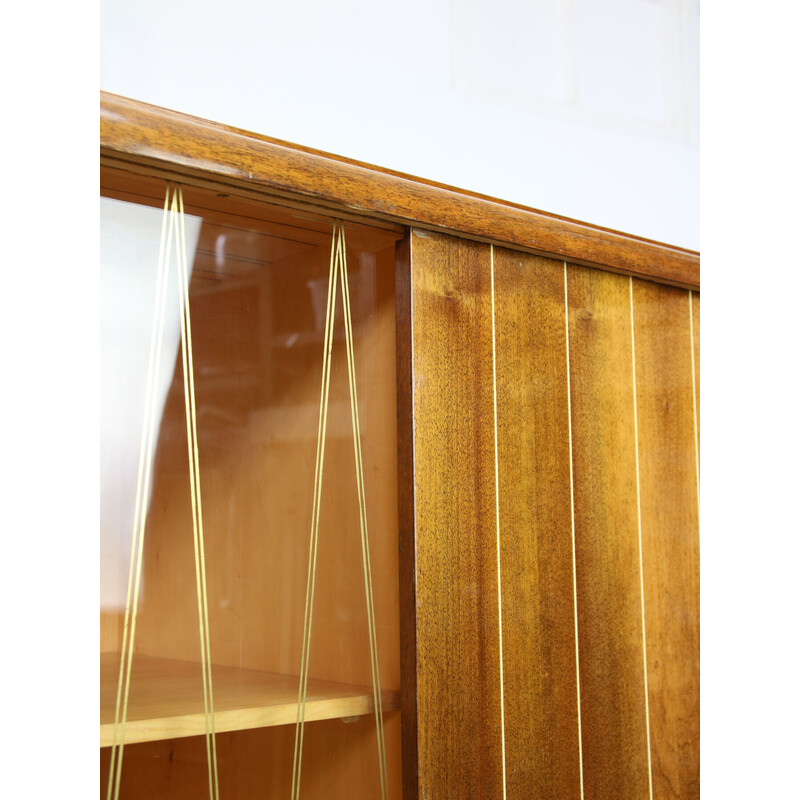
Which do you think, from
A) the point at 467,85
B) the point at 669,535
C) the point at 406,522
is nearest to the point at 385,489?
the point at 406,522

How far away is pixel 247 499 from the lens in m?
0.90

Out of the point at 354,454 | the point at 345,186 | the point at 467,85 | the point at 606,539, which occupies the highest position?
the point at 467,85

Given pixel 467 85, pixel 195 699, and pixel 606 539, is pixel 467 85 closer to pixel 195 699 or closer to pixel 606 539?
pixel 606 539

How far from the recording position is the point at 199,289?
0.88m

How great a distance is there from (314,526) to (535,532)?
323mm

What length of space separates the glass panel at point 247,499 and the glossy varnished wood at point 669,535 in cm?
45

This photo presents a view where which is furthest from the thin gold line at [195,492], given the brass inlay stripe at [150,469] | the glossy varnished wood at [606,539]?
the glossy varnished wood at [606,539]

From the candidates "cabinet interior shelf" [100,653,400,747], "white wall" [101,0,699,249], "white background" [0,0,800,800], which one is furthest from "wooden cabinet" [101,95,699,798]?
"white wall" [101,0,699,249]

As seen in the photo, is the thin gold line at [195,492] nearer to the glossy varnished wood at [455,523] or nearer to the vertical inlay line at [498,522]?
the glossy varnished wood at [455,523]

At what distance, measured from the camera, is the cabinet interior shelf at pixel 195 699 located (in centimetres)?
80

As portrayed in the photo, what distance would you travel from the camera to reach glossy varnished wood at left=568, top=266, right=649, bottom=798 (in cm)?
119

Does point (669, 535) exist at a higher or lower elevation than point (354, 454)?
lower
